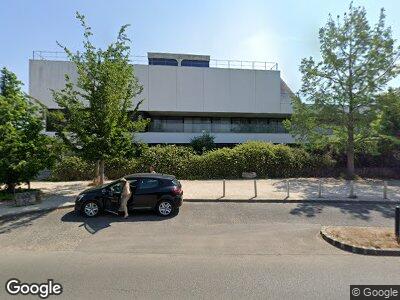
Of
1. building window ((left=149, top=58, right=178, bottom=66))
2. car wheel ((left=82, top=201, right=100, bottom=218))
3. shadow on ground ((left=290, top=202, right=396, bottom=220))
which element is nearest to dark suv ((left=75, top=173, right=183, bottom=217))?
car wheel ((left=82, top=201, right=100, bottom=218))

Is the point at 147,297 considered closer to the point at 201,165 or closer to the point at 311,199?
the point at 311,199

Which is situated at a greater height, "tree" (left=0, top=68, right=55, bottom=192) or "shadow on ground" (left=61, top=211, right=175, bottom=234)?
"tree" (left=0, top=68, right=55, bottom=192)

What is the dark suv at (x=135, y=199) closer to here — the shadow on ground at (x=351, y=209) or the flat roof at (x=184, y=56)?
the shadow on ground at (x=351, y=209)

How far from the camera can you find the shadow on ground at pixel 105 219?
30.5 feet

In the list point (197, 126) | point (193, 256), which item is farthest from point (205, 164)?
point (193, 256)

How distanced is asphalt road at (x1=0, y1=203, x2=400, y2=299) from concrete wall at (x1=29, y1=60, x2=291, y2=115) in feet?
57.4

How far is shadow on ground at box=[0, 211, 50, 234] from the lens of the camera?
30.1 ft

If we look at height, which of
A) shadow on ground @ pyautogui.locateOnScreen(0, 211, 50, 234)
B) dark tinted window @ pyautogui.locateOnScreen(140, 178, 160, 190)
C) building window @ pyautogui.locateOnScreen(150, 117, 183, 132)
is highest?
building window @ pyautogui.locateOnScreen(150, 117, 183, 132)

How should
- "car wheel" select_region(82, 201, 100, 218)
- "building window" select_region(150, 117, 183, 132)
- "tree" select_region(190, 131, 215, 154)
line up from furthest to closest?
"building window" select_region(150, 117, 183, 132) < "tree" select_region(190, 131, 215, 154) < "car wheel" select_region(82, 201, 100, 218)

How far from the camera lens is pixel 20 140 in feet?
41.1

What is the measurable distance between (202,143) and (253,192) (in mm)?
11400

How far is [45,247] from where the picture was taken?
7.40 m

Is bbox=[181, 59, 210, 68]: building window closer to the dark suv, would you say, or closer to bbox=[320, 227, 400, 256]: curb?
the dark suv

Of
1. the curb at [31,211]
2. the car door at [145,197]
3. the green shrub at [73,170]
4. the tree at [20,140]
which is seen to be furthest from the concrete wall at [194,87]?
the car door at [145,197]
